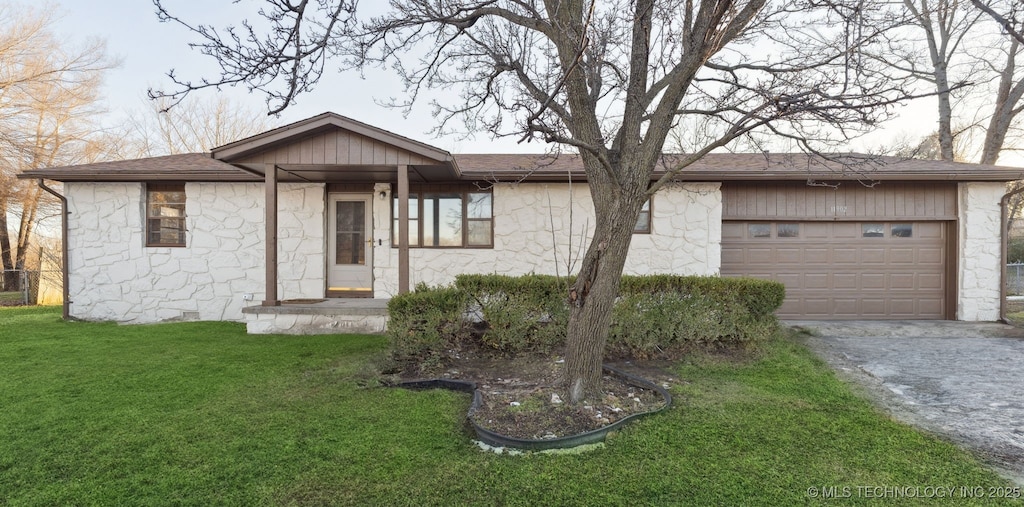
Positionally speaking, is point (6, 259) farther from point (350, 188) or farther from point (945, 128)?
point (945, 128)

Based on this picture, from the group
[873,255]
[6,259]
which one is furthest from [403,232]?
[6,259]

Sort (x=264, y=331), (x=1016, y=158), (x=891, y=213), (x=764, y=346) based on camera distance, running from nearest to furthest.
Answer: (x=764, y=346)
(x=264, y=331)
(x=891, y=213)
(x=1016, y=158)

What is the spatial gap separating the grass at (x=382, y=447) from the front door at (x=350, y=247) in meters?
3.73

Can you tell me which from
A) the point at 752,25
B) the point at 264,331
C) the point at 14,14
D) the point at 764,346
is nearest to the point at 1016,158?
the point at 764,346

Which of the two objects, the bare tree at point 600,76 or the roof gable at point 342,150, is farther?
the roof gable at point 342,150

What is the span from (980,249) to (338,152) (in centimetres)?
1097

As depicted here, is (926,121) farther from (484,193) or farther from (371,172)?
(371,172)

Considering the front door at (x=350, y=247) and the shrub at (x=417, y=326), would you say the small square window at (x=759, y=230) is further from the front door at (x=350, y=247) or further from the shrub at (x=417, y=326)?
the front door at (x=350, y=247)

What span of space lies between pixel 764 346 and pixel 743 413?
7.99ft

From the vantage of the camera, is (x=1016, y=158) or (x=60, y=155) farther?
(x=60, y=155)

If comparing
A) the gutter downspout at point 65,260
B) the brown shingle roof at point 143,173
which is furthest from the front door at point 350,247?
the gutter downspout at point 65,260

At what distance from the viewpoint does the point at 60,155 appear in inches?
572

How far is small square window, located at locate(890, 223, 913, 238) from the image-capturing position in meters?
8.30

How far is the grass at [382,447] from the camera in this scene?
2592 millimetres
